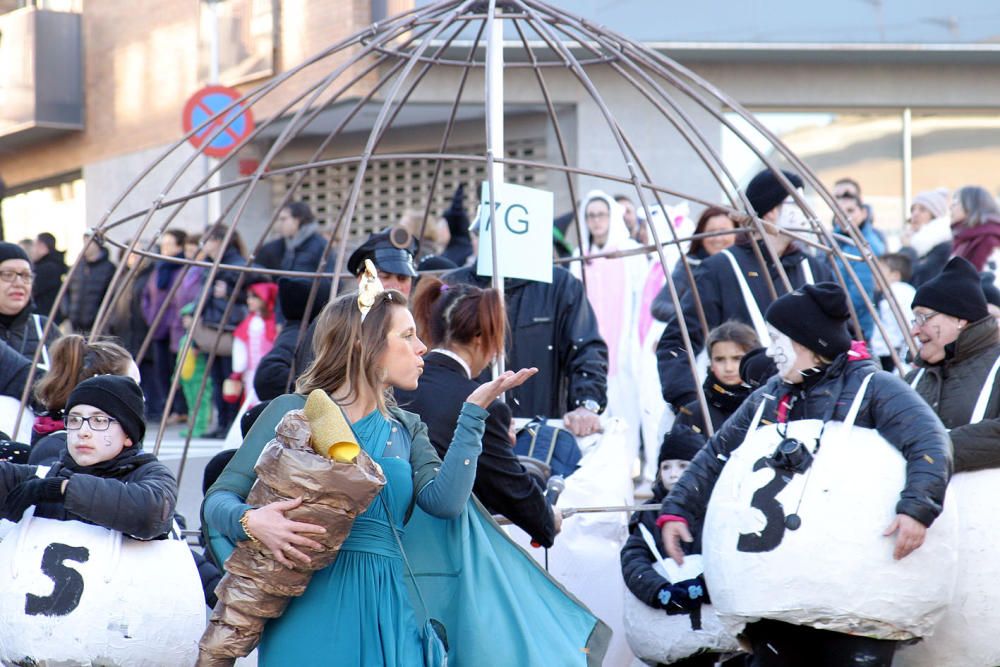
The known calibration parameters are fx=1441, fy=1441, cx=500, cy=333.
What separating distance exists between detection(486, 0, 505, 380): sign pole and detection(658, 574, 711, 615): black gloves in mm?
973

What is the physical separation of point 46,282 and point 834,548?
8.55 metres

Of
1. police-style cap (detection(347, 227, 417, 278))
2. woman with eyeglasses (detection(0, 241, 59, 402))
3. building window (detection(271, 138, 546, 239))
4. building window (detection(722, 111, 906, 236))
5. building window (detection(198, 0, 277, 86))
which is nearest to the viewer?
police-style cap (detection(347, 227, 417, 278))

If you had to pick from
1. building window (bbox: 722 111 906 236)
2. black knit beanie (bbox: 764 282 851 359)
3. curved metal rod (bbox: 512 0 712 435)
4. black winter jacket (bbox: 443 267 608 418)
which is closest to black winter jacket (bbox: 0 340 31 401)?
black winter jacket (bbox: 443 267 608 418)

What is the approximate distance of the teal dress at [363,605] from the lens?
3.50 meters

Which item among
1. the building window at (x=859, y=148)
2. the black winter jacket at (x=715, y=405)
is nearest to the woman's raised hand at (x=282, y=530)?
the black winter jacket at (x=715, y=405)

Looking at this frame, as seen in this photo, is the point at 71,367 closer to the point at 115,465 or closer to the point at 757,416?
the point at 115,465

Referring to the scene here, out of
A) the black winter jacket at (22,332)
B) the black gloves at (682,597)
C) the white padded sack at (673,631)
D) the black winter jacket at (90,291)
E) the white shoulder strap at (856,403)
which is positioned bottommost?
the white padded sack at (673,631)

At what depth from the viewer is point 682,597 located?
5062mm

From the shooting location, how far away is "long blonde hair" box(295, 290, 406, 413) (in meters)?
3.66

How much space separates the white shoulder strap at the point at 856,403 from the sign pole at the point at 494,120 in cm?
126

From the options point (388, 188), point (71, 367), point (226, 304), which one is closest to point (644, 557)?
point (71, 367)

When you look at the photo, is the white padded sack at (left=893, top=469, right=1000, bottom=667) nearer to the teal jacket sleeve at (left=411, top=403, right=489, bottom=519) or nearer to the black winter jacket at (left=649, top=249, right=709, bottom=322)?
the teal jacket sleeve at (left=411, top=403, right=489, bottom=519)

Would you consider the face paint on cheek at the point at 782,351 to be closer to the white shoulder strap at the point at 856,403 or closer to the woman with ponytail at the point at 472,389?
the white shoulder strap at the point at 856,403

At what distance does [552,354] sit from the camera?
628 centimetres
